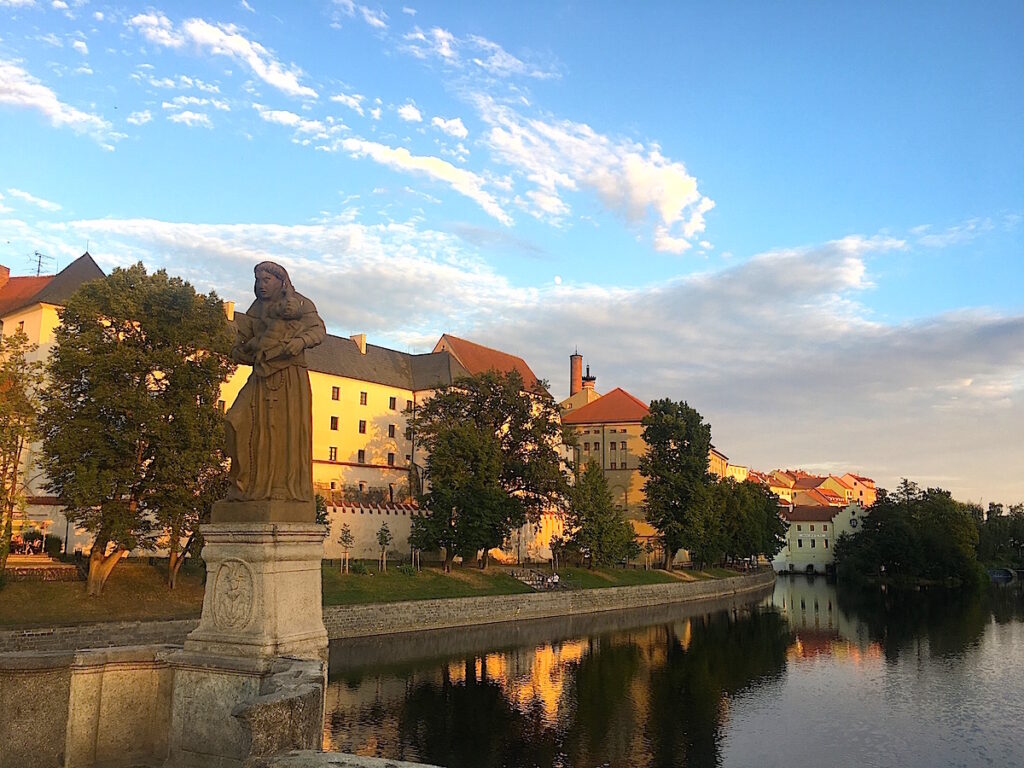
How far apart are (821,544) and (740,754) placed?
118830 mm

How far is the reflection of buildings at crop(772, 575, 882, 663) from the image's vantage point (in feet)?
129

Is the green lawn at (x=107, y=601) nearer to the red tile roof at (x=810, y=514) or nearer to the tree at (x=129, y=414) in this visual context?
the tree at (x=129, y=414)

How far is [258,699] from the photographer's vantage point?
19.9 feet

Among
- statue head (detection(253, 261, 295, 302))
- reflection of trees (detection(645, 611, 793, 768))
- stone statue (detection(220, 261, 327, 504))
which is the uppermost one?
statue head (detection(253, 261, 295, 302))

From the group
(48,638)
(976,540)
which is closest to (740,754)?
(48,638)

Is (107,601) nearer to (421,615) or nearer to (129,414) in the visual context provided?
(129,414)

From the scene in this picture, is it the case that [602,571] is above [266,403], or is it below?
below

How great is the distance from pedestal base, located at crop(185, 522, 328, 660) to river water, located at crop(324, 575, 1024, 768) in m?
11.7

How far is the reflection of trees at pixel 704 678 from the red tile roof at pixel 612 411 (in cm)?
4801

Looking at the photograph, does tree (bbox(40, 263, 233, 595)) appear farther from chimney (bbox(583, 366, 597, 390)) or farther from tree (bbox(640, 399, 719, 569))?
chimney (bbox(583, 366, 597, 390))

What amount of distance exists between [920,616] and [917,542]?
39.9 meters

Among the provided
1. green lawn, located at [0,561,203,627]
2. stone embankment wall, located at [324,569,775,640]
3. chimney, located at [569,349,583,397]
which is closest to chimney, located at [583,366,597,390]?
chimney, located at [569,349,583,397]

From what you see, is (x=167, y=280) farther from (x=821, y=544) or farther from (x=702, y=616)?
(x=821, y=544)

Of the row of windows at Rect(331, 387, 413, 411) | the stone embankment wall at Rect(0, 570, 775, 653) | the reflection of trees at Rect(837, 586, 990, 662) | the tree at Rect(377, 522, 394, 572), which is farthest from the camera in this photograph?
the row of windows at Rect(331, 387, 413, 411)
